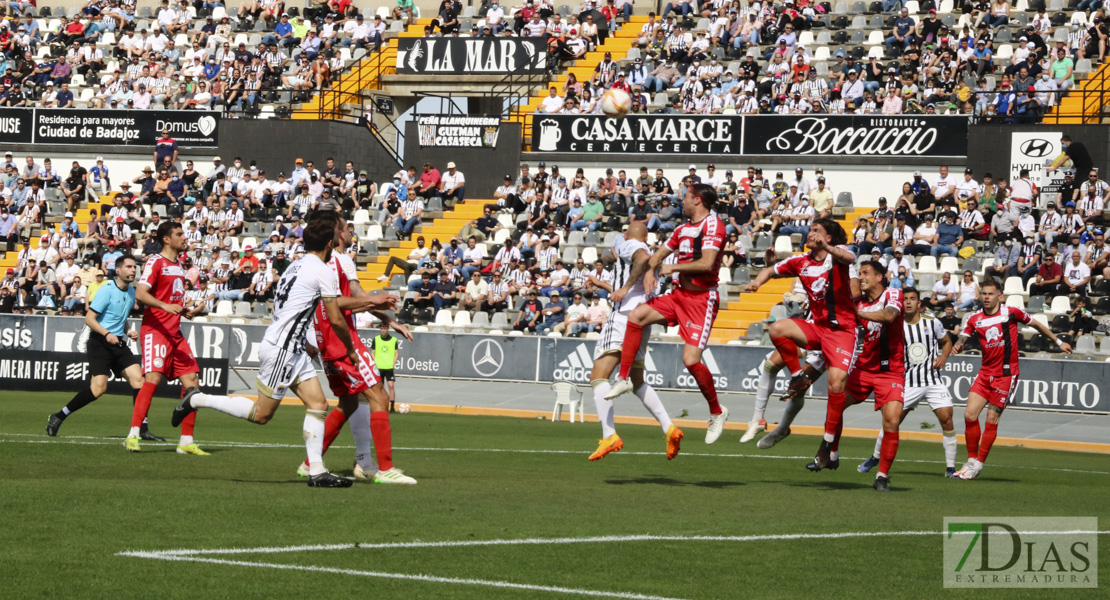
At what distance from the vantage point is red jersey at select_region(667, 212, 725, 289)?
13.1 metres

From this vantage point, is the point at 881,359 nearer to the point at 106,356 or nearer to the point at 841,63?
the point at 106,356

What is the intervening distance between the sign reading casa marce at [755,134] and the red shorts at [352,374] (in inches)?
1005

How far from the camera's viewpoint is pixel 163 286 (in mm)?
14406

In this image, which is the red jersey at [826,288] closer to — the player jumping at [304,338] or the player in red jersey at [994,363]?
the player in red jersey at [994,363]

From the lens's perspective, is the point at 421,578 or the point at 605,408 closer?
the point at 421,578

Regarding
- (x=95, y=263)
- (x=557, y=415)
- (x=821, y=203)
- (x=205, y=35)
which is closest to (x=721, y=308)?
(x=821, y=203)

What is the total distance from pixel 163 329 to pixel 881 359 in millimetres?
7437

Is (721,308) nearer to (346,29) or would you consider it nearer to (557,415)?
(557,415)

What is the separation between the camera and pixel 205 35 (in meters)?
46.0

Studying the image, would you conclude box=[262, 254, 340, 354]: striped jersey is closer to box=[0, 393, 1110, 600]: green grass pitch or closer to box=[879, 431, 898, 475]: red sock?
box=[0, 393, 1110, 600]: green grass pitch

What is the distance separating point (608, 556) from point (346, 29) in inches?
1522

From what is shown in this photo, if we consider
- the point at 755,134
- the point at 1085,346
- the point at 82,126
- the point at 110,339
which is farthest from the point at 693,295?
the point at 82,126

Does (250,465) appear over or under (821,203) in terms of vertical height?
under

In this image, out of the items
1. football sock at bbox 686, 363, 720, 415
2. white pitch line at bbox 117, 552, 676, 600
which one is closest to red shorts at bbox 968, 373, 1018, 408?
football sock at bbox 686, 363, 720, 415
